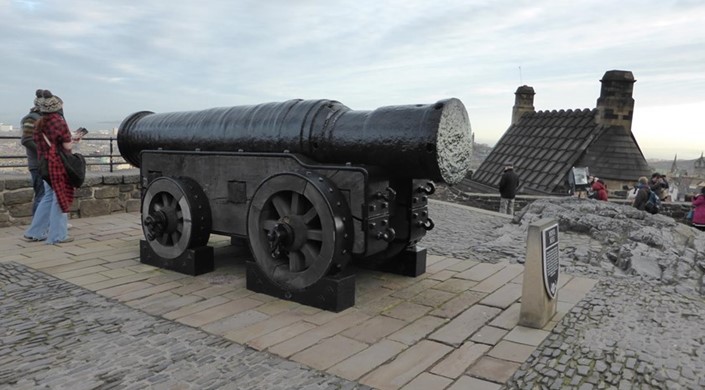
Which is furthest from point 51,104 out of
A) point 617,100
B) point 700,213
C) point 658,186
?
point 617,100

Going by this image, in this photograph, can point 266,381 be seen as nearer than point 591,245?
Yes

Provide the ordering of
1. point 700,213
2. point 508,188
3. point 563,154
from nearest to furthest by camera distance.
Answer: point 700,213, point 508,188, point 563,154

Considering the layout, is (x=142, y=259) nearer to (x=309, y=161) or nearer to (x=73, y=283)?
(x=73, y=283)

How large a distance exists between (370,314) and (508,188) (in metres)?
9.31

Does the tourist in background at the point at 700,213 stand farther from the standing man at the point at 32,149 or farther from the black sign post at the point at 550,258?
the standing man at the point at 32,149

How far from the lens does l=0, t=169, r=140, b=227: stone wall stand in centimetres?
699

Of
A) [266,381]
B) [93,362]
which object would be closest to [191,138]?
[93,362]

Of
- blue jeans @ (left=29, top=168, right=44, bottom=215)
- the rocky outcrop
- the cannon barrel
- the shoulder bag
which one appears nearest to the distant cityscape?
blue jeans @ (left=29, top=168, right=44, bottom=215)

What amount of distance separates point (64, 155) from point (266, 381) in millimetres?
4340

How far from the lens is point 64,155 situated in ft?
18.9

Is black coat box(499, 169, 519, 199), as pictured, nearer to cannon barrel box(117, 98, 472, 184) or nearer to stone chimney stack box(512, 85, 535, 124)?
cannon barrel box(117, 98, 472, 184)

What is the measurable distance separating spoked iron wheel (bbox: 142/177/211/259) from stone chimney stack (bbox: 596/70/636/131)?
1794 centimetres

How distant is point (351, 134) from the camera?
3.97 m

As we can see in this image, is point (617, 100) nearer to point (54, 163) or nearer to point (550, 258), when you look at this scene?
point (550, 258)
